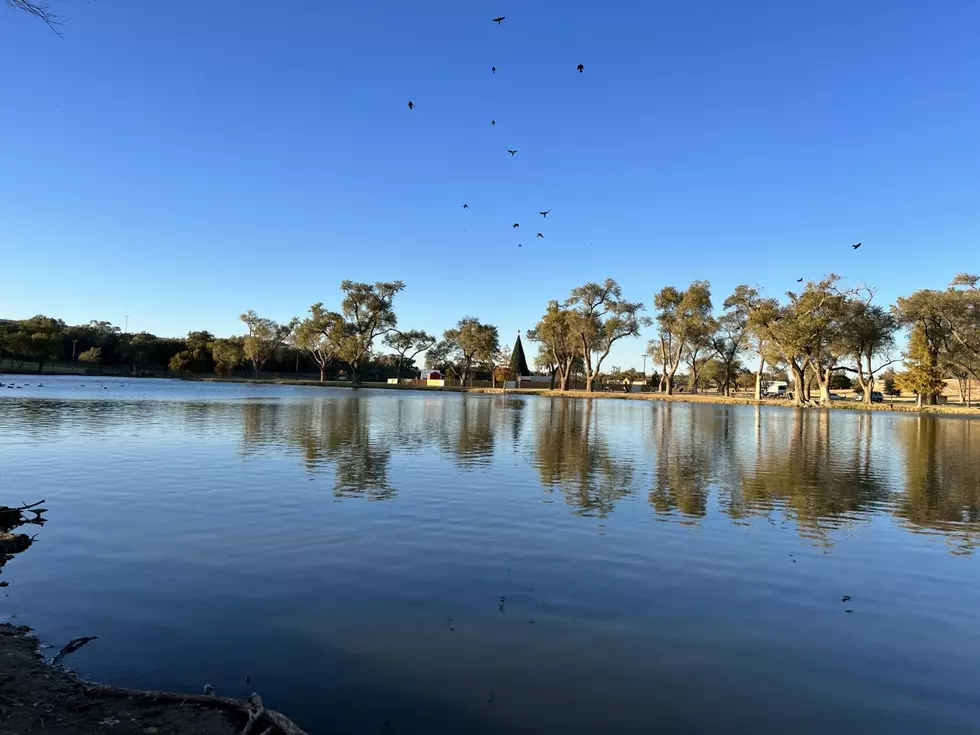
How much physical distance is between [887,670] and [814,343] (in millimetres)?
73280

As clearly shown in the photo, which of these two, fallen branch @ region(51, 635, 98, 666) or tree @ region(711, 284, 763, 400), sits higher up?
Result: tree @ region(711, 284, 763, 400)

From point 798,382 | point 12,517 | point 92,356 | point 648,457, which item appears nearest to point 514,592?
point 12,517

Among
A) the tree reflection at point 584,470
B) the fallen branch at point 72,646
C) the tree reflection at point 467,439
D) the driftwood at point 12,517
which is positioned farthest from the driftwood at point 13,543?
the tree reflection at point 467,439

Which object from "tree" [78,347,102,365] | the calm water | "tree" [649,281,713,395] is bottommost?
the calm water

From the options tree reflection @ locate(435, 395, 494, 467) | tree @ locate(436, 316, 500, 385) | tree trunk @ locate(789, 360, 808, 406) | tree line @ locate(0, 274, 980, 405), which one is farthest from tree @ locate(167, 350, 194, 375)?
tree trunk @ locate(789, 360, 808, 406)

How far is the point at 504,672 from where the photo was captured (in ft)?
19.3

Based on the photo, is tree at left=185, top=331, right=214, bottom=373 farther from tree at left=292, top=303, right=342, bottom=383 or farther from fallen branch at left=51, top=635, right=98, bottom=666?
fallen branch at left=51, top=635, right=98, bottom=666

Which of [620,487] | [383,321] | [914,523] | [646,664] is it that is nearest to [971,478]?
[914,523]

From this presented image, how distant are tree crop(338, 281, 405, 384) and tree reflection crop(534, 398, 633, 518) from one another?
77.7 meters

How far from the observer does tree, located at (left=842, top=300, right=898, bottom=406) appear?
73375 millimetres

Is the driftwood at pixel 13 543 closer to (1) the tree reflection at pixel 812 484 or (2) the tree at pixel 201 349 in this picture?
(1) the tree reflection at pixel 812 484

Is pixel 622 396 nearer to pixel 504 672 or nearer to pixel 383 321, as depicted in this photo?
pixel 383 321

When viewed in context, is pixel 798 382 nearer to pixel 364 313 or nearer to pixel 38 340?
pixel 364 313

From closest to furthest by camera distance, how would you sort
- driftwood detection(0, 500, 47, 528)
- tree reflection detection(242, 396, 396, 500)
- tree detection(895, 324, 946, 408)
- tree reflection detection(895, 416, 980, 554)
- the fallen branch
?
the fallen branch
driftwood detection(0, 500, 47, 528)
tree reflection detection(895, 416, 980, 554)
tree reflection detection(242, 396, 396, 500)
tree detection(895, 324, 946, 408)
